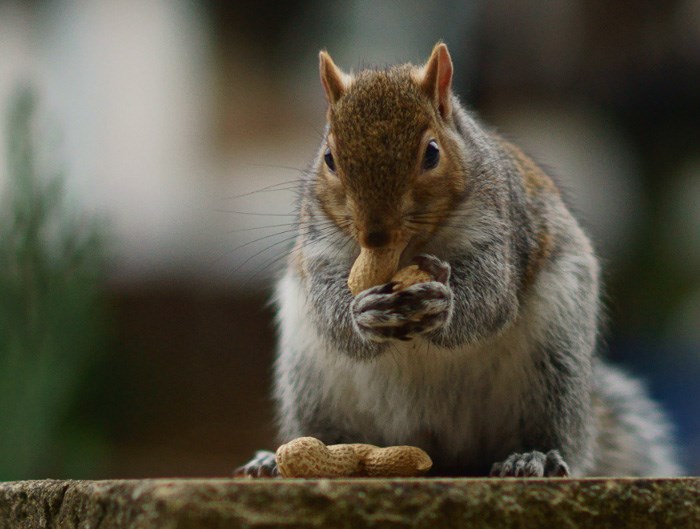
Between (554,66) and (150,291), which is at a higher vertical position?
(554,66)

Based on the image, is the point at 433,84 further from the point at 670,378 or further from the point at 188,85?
the point at 188,85

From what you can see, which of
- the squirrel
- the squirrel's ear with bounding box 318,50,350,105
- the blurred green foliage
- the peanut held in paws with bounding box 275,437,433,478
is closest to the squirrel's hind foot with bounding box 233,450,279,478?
the squirrel

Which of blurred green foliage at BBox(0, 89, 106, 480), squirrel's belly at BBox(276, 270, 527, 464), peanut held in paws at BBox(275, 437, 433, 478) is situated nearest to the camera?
peanut held in paws at BBox(275, 437, 433, 478)

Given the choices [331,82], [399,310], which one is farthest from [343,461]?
[331,82]

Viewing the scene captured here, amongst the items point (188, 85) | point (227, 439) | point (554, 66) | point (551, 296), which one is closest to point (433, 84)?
point (551, 296)

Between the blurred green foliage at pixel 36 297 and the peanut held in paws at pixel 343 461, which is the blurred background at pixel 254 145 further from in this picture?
the peanut held in paws at pixel 343 461

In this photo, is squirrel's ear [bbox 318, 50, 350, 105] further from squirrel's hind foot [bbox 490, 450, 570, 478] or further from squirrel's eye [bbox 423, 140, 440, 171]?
squirrel's hind foot [bbox 490, 450, 570, 478]

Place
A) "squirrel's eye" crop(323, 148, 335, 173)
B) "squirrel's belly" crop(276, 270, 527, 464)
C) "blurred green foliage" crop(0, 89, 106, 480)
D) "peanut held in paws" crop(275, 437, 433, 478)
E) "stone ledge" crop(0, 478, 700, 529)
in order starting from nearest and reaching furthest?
"stone ledge" crop(0, 478, 700, 529) → "peanut held in paws" crop(275, 437, 433, 478) → "squirrel's eye" crop(323, 148, 335, 173) → "squirrel's belly" crop(276, 270, 527, 464) → "blurred green foliage" crop(0, 89, 106, 480)
